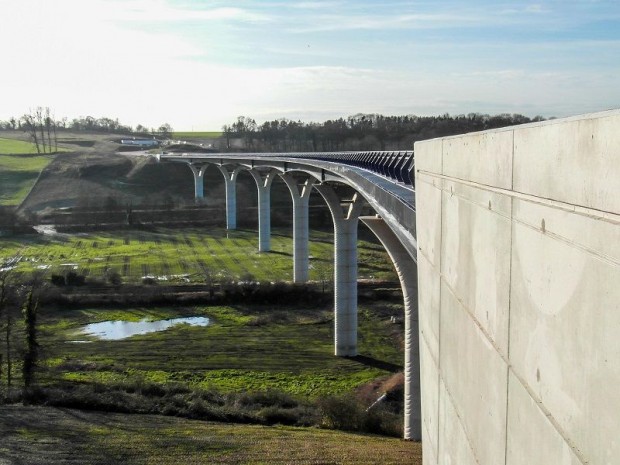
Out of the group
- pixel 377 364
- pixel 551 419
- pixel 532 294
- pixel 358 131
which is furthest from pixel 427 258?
pixel 358 131

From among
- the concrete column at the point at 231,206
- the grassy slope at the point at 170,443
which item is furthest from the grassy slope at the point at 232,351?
the concrete column at the point at 231,206

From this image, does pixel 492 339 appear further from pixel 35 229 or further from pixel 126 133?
pixel 126 133

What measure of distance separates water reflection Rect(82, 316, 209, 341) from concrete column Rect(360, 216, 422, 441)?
17.1m

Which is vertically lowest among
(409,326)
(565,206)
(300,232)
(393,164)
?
(300,232)

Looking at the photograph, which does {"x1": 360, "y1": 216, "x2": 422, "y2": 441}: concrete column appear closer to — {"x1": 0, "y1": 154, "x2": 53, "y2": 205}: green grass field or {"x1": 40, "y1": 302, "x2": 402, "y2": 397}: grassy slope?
{"x1": 40, "y1": 302, "x2": 402, "y2": 397}: grassy slope

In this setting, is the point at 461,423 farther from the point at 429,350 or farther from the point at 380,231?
the point at 380,231

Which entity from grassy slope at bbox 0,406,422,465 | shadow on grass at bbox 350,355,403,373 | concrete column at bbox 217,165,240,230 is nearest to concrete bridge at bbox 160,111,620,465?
grassy slope at bbox 0,406,422,465

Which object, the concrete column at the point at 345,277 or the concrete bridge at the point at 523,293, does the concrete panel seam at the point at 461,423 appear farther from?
the concrete column at the point at 345,277

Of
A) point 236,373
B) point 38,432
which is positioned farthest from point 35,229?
point 38,432

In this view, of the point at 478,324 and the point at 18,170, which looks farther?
the point at 18,170

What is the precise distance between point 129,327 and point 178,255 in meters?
20.8

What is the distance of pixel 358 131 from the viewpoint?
89562mm

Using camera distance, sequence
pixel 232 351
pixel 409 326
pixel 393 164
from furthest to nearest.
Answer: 1. pixel 232 351
2. pixel 409 326
3. pixel 393 164

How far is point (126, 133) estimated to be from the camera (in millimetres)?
196000
